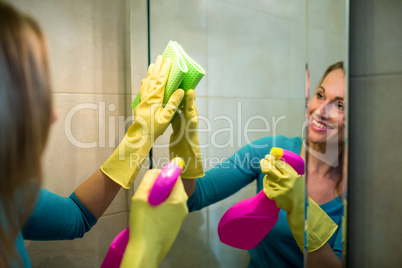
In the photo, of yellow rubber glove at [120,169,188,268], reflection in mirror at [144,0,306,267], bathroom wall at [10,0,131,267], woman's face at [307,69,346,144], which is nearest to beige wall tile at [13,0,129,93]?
bathroom wall at [10,0,131,267]

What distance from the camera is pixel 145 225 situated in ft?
1.53

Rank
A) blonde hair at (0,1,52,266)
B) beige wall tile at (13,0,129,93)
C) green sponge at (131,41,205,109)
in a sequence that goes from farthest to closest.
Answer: beige wall tile at (13,0,129,93)
green sponge at (131,41,205,109)
blonde hair at (0,1,52,266)

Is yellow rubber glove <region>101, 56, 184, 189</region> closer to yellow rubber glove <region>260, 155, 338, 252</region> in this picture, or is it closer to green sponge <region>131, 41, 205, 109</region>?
green sponge <region>131, 41, 205, 109</region>

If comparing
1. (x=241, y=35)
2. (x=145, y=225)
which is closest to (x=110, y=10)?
(x=241, y=35)

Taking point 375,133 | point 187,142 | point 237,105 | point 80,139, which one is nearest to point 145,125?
point 187,142

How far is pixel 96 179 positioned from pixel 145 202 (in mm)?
272

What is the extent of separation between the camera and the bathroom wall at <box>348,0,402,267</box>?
686 mm

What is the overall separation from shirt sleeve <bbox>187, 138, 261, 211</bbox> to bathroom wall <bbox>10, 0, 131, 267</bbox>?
0.95ft

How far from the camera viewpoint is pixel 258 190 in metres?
0.58

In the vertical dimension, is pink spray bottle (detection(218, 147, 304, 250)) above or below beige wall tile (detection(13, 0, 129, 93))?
below

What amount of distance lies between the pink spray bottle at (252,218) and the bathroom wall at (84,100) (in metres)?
0.37

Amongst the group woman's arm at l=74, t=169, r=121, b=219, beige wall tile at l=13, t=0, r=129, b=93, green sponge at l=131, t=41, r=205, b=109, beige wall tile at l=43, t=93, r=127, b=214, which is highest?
beige wall tile at l=13, t=0, r=129, b=93

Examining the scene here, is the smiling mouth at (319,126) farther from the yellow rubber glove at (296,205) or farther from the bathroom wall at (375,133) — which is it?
the bathroom wall at (375,133)

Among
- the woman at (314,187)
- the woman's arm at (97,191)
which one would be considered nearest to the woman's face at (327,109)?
the woman at (314,187)
